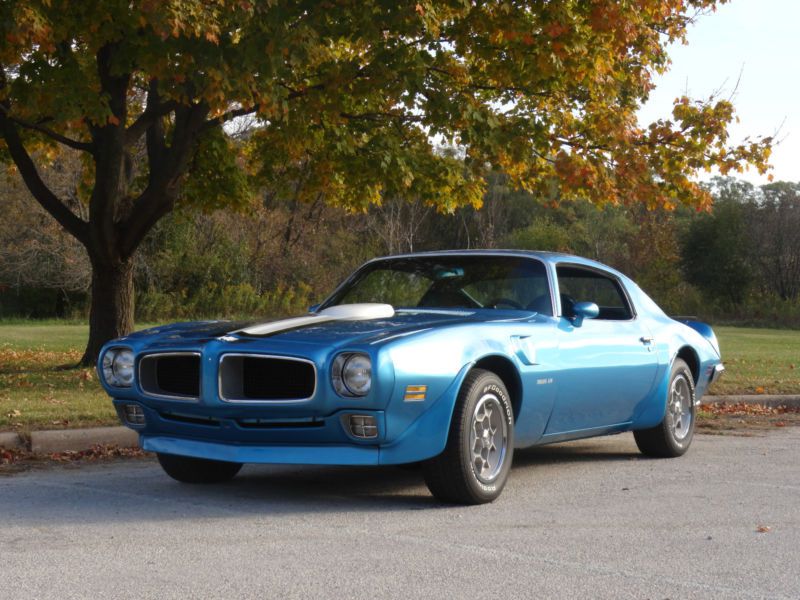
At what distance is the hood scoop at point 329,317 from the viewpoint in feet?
20.2

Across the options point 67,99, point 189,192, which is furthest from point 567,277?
point 189,192

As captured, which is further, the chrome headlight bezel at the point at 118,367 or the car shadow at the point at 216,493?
the chrome headlight bezel at the point at 118,367

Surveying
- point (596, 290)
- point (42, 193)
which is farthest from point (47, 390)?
point (596, 290)

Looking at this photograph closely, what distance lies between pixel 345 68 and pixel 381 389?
7.94 metres

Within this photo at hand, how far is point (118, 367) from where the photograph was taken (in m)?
6.44

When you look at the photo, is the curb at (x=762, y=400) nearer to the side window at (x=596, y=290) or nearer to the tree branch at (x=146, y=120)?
the side window at (x=596, y=290)

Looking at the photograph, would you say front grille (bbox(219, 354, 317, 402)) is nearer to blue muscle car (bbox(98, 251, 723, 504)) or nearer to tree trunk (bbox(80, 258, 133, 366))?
blue muscle car (bbox(98, 251, 723, 504))

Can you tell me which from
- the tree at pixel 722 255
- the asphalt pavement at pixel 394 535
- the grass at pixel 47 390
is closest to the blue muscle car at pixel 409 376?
the asphalt pavement at pixel 394 535

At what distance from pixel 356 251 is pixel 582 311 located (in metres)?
38.9

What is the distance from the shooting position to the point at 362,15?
1186 centimetres

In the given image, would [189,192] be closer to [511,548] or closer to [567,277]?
[567,277]

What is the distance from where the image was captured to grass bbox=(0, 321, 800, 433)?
9375mm

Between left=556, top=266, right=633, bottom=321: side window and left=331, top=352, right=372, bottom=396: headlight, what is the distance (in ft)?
7.29

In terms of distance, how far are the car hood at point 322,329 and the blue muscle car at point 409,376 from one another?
0.01m
